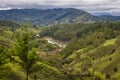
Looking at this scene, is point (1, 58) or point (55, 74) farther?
point (55, 74)

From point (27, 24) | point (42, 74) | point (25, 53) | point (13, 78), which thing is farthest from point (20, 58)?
point (42, 74)

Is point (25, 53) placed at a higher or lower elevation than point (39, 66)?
higher

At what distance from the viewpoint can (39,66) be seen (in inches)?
2335

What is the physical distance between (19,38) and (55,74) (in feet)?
476

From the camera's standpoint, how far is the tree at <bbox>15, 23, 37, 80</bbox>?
56062 mm

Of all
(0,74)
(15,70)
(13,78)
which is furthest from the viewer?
(15,70)

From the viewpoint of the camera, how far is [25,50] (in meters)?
56.6

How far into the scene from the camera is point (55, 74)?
199125 millimetres

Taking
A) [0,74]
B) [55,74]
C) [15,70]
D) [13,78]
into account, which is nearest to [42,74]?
[55,74]

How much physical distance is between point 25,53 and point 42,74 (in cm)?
12782

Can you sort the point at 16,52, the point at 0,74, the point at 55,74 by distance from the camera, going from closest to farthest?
the point at 16,52
the point at 0,74
the point at 55,74

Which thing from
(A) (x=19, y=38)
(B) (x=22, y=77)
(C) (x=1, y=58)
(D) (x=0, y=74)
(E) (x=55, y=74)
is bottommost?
(E) (x=55, y=74)

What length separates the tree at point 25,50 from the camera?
56062 millimetres

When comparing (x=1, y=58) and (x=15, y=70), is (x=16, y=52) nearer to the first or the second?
(x=1, y=58)
